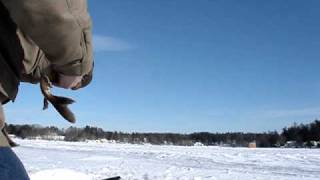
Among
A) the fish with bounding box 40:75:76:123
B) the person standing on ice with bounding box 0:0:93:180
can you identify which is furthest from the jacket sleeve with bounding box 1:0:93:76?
the fish with bounding box 40:75:76:123

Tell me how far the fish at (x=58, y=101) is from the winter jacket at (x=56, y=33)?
104 millimetres

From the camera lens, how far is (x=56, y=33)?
3.13ft

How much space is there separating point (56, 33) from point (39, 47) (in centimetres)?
7

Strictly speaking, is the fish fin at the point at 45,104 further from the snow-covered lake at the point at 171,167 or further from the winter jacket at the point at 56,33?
the snow-covered lake at the point at 171,167

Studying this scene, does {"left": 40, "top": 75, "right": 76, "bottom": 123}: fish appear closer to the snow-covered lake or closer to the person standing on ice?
the person standing on ice

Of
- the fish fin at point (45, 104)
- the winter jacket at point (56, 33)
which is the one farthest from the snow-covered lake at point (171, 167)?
the winter jacket at point (56, 33)

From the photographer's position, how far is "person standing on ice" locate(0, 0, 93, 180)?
927 millimetres

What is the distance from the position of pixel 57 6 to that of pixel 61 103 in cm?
37

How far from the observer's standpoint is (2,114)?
1066 mm

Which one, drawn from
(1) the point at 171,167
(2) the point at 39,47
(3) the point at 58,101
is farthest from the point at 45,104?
(1) the point at 171,167

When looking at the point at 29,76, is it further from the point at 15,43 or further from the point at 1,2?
the point at 1,2

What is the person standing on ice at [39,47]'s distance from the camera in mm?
927

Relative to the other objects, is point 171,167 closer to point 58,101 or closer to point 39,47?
point 58,101

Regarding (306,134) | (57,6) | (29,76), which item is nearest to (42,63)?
(29,76)
